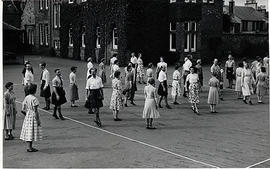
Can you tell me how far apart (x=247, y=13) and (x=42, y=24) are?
22.8 meters

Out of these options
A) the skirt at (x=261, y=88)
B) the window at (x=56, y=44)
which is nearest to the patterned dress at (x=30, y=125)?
the skirt at (x=261, y=88)

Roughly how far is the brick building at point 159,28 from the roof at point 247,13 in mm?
11838

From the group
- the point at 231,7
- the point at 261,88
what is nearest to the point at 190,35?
the point at 231,7

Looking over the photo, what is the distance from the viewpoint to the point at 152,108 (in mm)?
11547

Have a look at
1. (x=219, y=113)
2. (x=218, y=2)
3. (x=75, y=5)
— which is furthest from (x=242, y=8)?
(x=219, y=113)

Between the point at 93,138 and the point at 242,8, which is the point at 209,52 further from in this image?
the point at 93,138

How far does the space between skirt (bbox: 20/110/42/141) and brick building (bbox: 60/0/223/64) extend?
70.9 ft

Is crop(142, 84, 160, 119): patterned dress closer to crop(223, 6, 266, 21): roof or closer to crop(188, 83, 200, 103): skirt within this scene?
crop(188, 83, 200, 103): skirt

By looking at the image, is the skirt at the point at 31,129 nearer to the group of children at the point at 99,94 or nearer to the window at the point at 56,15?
the group of children at the point at 99,94

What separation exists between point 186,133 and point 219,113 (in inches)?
139

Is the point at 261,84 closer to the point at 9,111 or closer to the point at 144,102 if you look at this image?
the point at 144,102

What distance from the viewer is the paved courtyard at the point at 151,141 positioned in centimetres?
840

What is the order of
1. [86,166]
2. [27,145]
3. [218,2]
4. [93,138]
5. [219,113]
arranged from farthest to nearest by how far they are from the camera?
[218,2]
[219,113]
[93,138]
[27,145]
[86,166]

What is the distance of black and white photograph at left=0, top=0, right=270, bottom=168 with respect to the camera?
8.92 meters
